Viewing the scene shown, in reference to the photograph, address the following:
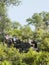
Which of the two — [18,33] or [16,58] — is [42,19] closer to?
[18,33]

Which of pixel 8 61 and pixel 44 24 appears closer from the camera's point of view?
pixel 8 61

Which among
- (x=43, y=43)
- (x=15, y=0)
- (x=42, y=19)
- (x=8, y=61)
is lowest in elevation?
(x=8, y=61)

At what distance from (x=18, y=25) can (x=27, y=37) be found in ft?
9.84

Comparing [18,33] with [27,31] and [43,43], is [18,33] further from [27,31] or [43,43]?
[43,43]

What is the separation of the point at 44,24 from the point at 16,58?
13863mm

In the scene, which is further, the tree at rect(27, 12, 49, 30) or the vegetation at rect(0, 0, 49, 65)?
the tree at rect(27, 12, 49, 30)

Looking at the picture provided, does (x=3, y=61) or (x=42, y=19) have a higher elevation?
(x=42, y=19)

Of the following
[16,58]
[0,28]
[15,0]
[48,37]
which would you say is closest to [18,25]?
[0,28]

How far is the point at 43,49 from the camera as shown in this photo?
20.3 meters

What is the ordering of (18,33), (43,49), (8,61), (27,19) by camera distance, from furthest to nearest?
(27,19)
(18,33)
(43,49)
(8,61)

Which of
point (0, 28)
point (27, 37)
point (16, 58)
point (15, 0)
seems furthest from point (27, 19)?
point (15, 0)

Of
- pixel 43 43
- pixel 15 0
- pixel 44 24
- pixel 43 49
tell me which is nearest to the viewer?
pixel 15 0

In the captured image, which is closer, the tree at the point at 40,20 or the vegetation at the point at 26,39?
the vegetation at the point at 26,39

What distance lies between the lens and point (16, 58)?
18.0 metres
